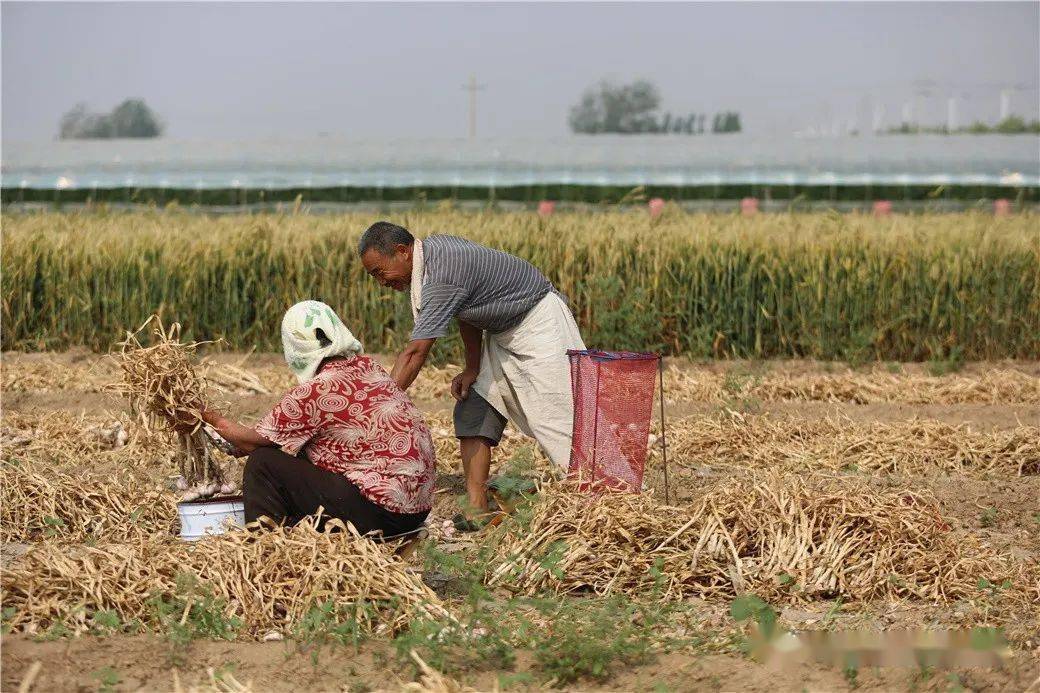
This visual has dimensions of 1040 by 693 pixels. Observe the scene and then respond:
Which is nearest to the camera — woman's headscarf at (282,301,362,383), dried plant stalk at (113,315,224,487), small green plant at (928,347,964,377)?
woman's headscarf at (282,301,362,383)

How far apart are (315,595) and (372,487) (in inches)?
22.8

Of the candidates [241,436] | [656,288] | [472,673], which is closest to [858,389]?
[656,288]

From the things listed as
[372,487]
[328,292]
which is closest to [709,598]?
[372,487]

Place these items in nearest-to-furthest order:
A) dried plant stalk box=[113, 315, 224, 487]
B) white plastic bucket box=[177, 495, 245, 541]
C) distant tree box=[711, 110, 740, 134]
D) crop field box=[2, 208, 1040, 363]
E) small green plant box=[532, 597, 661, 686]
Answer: small green plant box=[532, 597, 661, 686], dried plant stalk box=[113, 315, 224, 487], white plastic bucket box=[177, 495, 245, 541], crop field box=[2, 208, 1040, 363], distant tree box=[711, 110, 740, 134]

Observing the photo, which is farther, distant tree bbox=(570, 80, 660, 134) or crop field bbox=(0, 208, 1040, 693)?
distant tree bbox=(570, 80, 660, 134)

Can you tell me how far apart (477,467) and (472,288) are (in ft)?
3.04

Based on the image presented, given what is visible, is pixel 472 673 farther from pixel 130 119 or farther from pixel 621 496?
pixel 130 119

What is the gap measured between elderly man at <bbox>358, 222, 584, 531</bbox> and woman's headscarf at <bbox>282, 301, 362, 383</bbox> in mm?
702

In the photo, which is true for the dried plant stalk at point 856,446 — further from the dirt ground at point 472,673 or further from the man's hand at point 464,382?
the dirt ground at point 472,673

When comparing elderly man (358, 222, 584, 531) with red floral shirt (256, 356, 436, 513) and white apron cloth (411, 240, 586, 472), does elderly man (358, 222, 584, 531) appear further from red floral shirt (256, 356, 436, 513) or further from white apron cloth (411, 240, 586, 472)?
red floral shirt (256, 356, 436, 513)

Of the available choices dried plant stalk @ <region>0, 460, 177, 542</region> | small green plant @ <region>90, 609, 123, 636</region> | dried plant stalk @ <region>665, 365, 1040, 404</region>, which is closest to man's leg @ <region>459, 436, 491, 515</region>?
dried plant stalk @ <region>0, 460, 177, 542</region>

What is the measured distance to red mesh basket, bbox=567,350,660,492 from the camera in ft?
18.8

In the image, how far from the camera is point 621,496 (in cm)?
543

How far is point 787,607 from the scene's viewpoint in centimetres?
493
